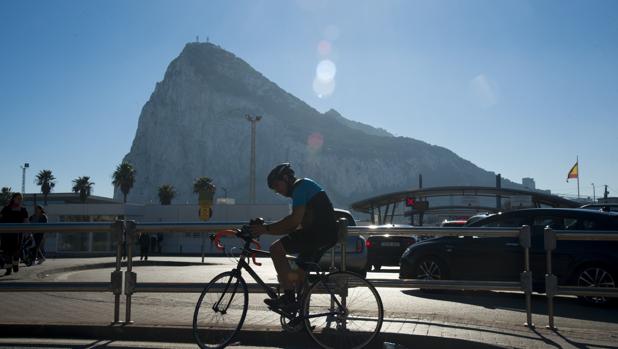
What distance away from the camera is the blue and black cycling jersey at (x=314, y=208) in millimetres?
5660

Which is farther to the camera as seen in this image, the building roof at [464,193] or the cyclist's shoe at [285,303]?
the building roof at [464,193]

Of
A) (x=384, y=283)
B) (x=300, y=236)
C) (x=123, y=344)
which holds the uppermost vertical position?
(x=300, y=236)

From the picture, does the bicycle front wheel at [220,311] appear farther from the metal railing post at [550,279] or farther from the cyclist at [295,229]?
the metal railing post at [550,279]

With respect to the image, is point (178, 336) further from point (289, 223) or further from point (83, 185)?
point (83, 185)

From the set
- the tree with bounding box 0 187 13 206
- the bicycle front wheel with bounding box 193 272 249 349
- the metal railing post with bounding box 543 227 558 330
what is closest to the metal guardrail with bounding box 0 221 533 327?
the metal railing post with bounding box 543 227 558 330

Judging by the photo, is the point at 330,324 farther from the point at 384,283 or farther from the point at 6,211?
the point at 6,211

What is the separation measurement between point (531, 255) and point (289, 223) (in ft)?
20.0

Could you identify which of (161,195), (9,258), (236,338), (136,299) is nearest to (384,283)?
(236,338)

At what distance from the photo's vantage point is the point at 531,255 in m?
10.1

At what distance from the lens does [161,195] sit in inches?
3157

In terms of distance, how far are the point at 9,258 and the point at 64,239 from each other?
88.6 ft

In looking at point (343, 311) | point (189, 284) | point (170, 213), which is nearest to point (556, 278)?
point (343, 311)

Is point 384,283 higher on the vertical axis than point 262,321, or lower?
higher

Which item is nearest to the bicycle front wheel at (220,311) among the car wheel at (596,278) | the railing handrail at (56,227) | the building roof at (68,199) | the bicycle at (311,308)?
the bicycle at (311,308)
